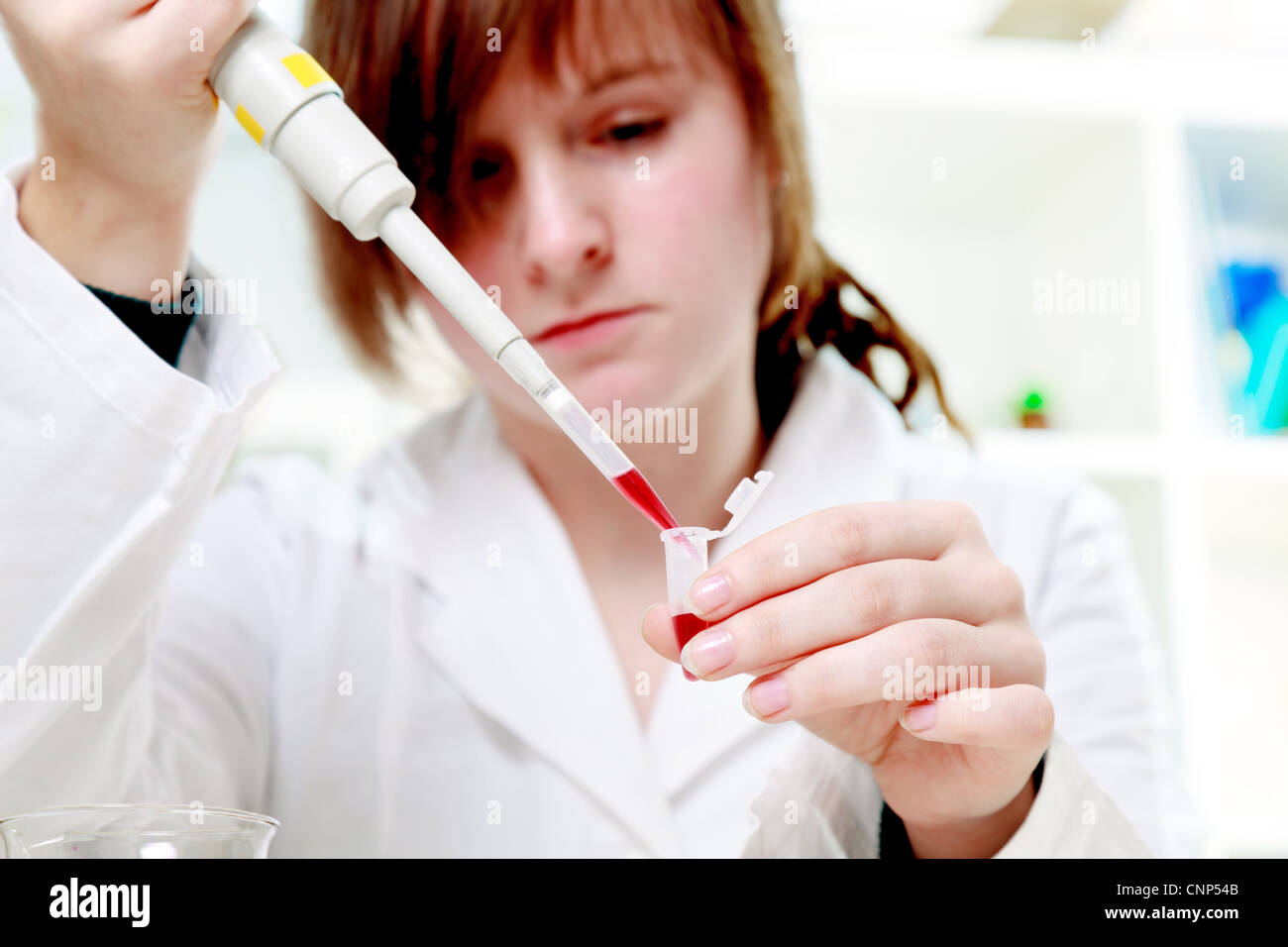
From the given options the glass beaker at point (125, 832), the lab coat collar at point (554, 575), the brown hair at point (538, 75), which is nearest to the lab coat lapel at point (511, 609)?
the lab coat collar at point (554, 575)

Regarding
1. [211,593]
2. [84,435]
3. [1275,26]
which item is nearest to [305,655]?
[211,593]

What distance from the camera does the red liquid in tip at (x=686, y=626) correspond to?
326 millimetres

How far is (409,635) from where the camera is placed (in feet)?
2.15

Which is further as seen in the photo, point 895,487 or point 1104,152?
point 1104,152

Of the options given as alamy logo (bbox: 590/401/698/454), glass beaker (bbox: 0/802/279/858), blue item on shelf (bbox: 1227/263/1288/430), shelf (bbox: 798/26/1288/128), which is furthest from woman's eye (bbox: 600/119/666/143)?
blue item on shelf (bbox: 1227/263/1288/430)

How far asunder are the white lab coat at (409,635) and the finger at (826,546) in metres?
0.10

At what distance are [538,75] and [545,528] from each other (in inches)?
11.1

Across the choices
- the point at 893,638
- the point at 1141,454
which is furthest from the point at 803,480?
the point at 1141,454

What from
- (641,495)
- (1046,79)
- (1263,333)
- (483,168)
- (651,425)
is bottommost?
(641,495)

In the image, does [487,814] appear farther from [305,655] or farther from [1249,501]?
[1249,501]

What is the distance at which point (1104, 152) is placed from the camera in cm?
119
